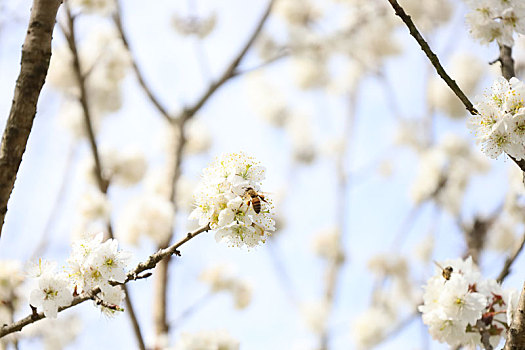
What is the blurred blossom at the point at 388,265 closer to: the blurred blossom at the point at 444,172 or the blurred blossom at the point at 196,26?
the blurred blossom at the point at 444,172

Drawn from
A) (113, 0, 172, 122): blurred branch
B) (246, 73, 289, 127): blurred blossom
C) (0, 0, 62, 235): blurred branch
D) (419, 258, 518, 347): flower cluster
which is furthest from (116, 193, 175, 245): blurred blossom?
(246, 73, 289, 127): blurred blossom

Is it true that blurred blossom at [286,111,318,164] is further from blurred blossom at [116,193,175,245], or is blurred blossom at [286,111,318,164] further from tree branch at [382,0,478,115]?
tree branch at [382,0,478,115]

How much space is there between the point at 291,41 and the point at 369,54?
1.83 metres

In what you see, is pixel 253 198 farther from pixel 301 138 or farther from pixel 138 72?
pixel 301 138

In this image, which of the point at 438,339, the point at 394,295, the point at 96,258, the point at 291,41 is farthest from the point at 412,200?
the point at 96,258

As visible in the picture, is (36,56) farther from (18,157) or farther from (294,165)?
(294,165)

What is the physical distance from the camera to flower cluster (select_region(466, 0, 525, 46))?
157cm

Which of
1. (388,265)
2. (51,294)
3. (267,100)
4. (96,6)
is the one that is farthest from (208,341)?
(267,100)

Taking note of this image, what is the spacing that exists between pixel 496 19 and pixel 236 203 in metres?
1.00

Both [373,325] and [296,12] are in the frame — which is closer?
[373,325]

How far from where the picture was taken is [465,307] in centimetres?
150

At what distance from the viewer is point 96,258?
1160 millimetres

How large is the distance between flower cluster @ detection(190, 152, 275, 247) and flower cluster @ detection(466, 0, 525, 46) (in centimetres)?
86

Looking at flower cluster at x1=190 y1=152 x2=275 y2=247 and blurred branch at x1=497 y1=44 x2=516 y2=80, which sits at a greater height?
blurred branch at x1=497 y1=44 x2=516 y2=80
